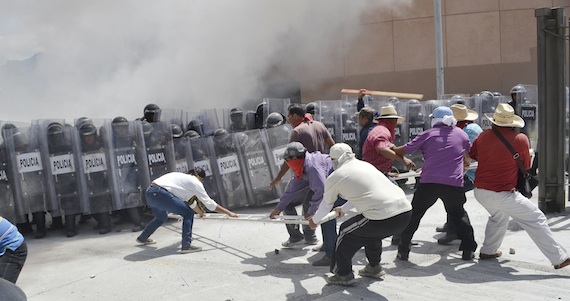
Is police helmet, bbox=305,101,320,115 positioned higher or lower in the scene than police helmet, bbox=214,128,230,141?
higher

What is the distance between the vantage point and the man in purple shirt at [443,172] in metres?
5.44

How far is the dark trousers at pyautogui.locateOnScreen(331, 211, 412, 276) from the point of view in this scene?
186 inches

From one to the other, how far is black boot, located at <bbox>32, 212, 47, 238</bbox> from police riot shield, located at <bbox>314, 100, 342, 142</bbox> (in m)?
4.23

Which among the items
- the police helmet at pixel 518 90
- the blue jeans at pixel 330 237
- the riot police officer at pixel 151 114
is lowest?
the blue jeans at pixel 330 237

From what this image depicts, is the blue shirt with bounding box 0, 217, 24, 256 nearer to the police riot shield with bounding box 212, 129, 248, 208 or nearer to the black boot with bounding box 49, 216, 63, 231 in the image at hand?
the black boot with bounding box 49, 216, 63, 231

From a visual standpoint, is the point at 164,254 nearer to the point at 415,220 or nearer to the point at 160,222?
the point at 160,222

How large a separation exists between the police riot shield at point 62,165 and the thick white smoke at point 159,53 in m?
7.60

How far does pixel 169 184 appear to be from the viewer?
21.4ft

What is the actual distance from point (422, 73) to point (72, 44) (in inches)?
381

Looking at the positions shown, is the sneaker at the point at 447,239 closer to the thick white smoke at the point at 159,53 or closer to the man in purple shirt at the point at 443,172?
the man in purple shirt at the point at 443,172

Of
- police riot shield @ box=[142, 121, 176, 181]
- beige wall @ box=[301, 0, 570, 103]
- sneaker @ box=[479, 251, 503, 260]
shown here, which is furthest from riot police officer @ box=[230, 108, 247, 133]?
beige wall @ box=[301, 0, 570, 103]

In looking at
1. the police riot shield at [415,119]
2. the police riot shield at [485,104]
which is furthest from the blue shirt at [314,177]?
the police riot shield at [485,104]

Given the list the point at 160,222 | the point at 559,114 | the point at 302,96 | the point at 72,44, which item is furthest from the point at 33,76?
the point at 559,114

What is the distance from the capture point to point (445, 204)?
219 inches
